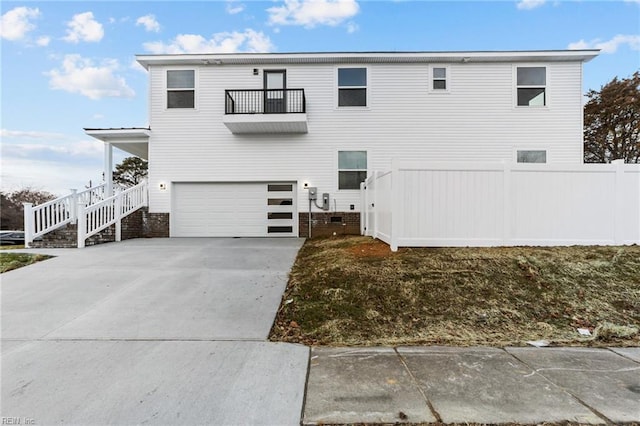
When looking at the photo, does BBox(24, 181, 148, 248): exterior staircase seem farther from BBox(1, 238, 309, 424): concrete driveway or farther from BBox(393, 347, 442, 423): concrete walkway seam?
BBox(393, 347, 442, 423): concrete walkway seam

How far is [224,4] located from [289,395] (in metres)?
10.4

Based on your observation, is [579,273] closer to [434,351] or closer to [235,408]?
[434,351]

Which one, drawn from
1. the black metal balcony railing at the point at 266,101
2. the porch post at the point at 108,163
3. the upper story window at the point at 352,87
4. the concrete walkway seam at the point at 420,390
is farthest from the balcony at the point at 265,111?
the concrete walkway seam at the point at 420,390

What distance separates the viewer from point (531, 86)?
10516 mm

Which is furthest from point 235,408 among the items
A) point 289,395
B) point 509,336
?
point 509,336

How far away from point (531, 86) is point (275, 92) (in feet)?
28.8

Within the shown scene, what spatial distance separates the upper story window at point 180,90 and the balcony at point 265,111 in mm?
1507

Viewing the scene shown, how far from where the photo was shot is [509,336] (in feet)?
11.6

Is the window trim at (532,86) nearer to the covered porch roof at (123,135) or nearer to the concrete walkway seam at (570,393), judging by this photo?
the concrete walkway seam at (570,393)

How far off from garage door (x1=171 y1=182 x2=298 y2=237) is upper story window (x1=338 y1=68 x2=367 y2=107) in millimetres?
4079

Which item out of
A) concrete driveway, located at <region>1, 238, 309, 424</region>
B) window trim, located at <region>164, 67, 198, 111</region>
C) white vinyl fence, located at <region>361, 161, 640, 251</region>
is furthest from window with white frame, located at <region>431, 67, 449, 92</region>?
concrete driveway, located at <region>1, 238, 309, 424</region>

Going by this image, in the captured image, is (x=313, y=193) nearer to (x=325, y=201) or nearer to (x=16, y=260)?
(x=325, y=201)

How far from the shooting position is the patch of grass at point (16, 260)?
612 centimetres

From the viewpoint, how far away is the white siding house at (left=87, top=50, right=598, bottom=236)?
34.3 feet
